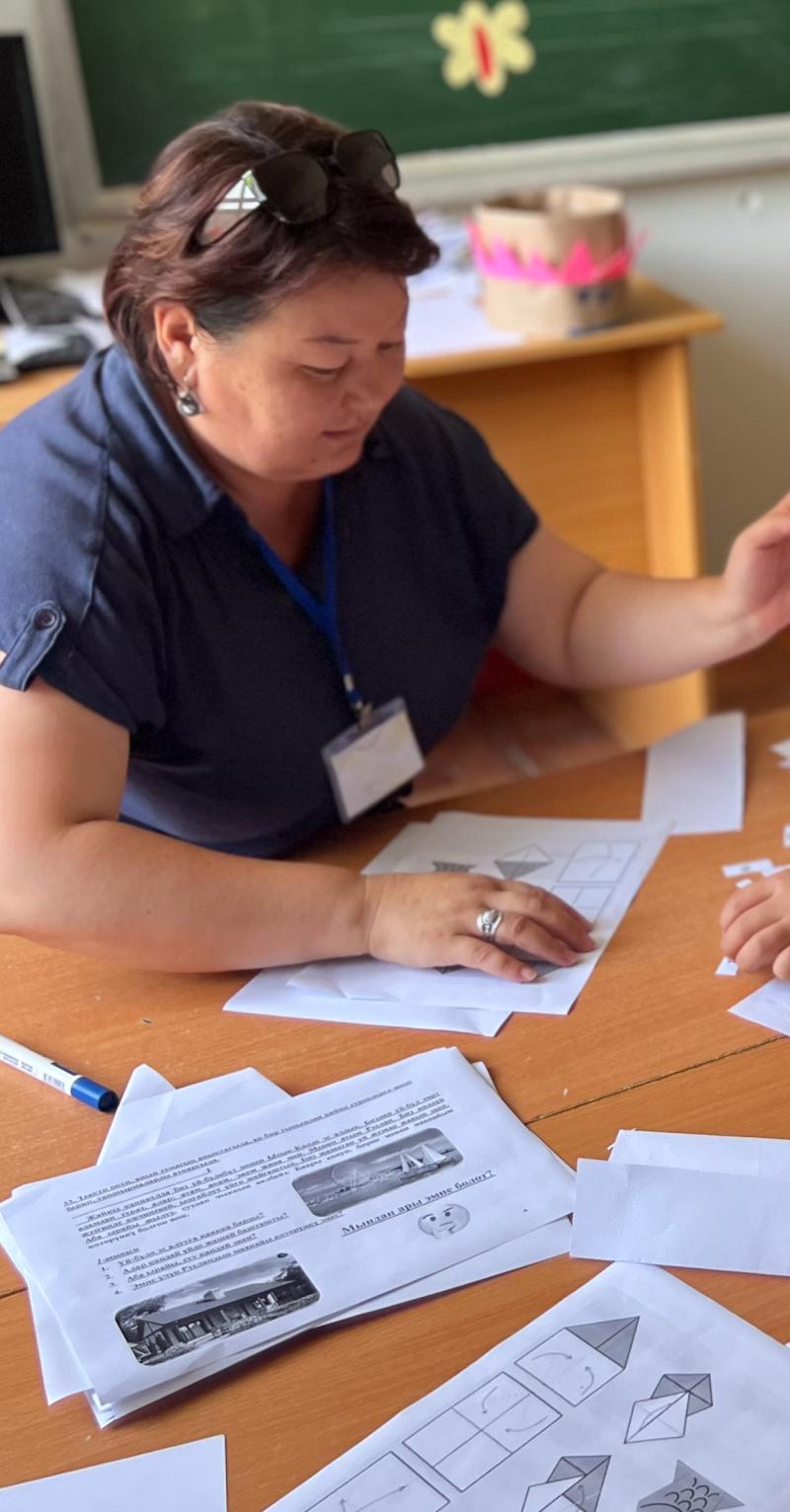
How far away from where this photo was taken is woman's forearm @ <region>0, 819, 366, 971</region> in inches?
45.5

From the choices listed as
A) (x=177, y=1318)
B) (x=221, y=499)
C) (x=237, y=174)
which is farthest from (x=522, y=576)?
(x=177, y=1318)

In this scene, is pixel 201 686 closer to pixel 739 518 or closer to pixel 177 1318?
pixel 177 1318

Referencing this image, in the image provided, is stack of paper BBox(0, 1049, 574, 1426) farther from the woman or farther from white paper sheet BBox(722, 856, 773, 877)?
white paper sheet BBox(722, 856, 773, 877)

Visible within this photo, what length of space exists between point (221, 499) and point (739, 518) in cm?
229

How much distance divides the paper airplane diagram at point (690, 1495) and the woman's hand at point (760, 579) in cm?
89

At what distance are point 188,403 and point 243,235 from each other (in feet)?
0.54

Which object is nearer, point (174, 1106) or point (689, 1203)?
point (689, 1203)

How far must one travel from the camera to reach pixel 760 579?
1.46 meters

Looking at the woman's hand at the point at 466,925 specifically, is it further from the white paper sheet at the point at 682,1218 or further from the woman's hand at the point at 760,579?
the woman's hand at the point at 760,579

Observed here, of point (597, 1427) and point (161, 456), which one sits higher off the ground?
point (161, 456)

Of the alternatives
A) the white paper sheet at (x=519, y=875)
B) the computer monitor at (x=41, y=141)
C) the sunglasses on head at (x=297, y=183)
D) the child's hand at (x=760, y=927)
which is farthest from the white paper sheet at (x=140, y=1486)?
the computer monitor at (x=41, y=141)

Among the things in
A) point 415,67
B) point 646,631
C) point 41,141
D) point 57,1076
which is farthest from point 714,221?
point 57,1076

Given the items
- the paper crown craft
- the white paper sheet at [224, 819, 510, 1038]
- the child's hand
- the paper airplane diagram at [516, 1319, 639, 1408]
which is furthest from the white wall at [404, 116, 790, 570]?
the paper airplane diagram at [516, 1319, 639, 1408]

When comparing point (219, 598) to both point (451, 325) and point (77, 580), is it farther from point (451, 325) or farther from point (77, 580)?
point (451, 325)
